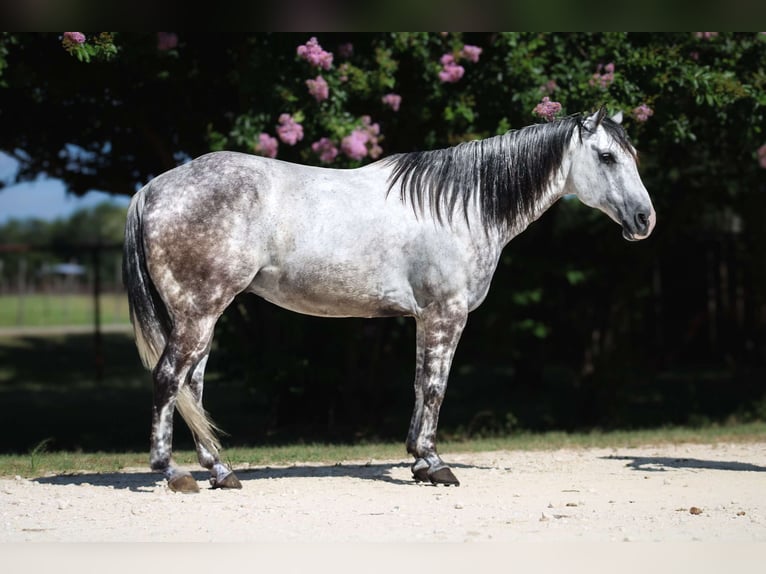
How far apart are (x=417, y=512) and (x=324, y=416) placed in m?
6.42

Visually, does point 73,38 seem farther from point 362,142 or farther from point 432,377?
point 432,377

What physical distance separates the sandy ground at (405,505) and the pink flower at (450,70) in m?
3.54

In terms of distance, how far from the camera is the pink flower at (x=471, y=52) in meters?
8.95

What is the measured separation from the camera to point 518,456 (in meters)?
8.33

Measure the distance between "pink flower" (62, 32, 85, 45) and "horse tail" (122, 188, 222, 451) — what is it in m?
2.07

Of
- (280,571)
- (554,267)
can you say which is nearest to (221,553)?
(280,571)

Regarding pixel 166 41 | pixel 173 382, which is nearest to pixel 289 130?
pixel 166 41

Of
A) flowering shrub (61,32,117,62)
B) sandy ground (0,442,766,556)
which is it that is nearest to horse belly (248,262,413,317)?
sandy ground (0,442,766,556)

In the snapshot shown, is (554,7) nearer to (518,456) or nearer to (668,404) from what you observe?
(518,456)

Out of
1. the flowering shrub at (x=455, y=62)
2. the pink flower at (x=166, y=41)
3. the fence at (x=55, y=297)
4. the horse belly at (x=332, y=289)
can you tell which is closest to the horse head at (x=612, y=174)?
the horse belly at (x=332, y=289)

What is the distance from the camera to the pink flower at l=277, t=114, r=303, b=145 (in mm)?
8477

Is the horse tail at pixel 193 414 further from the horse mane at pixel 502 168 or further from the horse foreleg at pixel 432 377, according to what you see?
the horse mane at pixel 502 168

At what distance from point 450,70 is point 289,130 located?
5.38ft

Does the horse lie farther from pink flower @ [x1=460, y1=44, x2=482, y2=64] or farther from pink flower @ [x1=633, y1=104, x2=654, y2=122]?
pink flower @ [x1=460, y1=44, x2=482, y2=64]
